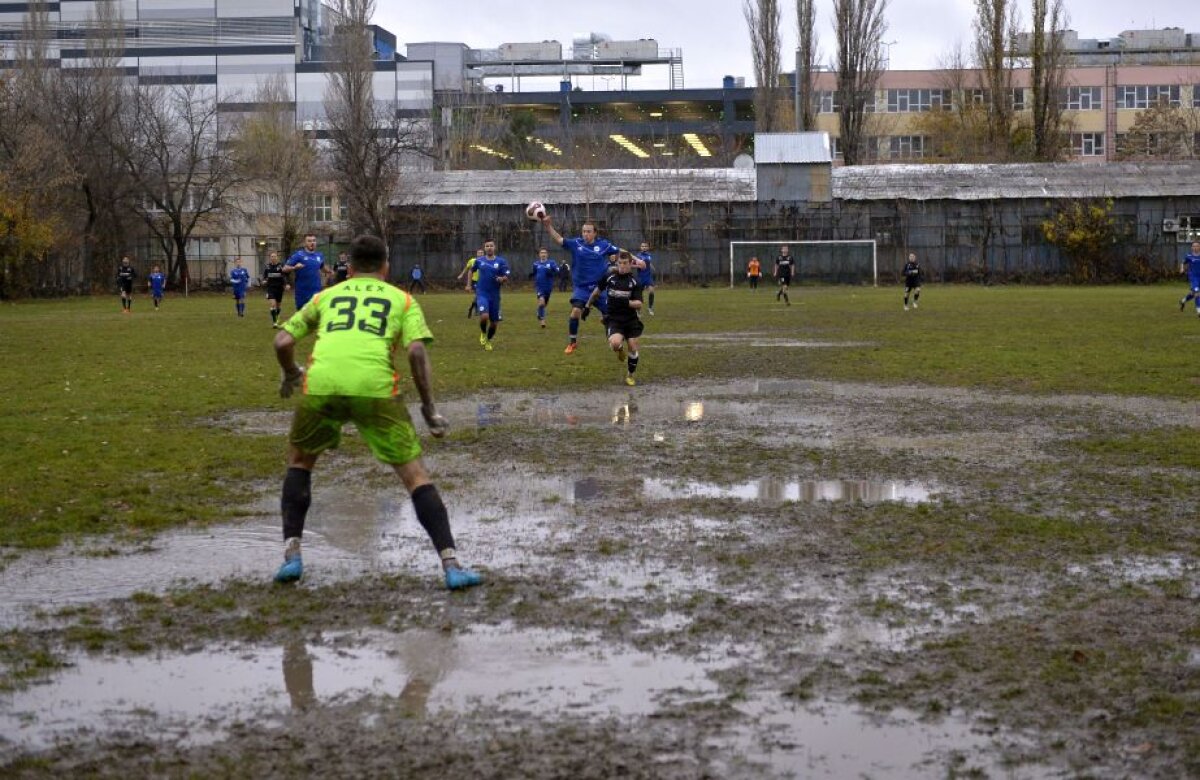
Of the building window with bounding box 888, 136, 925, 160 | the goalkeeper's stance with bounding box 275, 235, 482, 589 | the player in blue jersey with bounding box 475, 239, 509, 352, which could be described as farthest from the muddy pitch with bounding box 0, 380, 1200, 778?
the building window with bounding box 888, 136, 925, 160

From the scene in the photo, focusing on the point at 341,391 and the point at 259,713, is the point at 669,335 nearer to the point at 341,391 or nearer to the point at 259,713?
the point at 341,391

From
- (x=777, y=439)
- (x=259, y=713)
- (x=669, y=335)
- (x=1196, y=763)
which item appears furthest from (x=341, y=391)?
(x=669, y=335)

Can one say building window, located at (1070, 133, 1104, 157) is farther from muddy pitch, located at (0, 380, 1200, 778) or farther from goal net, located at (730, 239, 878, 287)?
muddy pitch, located at (0, 380, 1200, 778)

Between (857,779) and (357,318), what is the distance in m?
3.96

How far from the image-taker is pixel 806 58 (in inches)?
3063

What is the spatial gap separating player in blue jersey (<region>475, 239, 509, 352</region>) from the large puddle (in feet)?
61.4

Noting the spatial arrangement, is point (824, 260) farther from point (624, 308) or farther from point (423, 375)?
point (423, 375)

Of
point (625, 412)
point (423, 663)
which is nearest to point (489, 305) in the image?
point (625, 412)

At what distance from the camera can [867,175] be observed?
71.1m

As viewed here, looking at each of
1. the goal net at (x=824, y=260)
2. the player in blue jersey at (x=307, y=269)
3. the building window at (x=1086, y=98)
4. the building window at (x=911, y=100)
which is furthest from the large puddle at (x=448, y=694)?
the building window at (x=1086, y=98)

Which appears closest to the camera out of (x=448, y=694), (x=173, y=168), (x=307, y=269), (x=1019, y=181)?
(x=448, y=694)

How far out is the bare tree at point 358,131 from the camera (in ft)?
226

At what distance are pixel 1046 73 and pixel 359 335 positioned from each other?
72.9 meters

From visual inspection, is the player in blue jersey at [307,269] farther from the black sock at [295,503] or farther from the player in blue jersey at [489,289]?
the black sock at [295,503]
